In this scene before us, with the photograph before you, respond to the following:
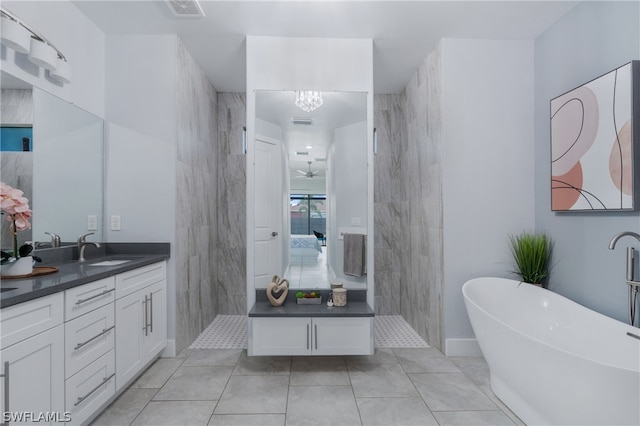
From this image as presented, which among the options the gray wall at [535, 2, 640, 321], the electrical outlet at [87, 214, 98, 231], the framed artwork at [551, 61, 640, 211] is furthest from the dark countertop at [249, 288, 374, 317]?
the framed artwork at [551, 61, 640, 211]

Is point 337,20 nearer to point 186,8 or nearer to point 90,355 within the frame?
point 186,8

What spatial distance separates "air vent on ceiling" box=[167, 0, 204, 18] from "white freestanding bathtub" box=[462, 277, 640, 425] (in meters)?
2.88

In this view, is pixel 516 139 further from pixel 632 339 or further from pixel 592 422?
pixel 592 422

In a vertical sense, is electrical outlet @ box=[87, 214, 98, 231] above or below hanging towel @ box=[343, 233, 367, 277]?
above

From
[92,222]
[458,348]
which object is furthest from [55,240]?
[458,348]

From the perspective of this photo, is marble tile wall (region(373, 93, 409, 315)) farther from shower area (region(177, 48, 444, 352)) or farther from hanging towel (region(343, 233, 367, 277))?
hanging towel (region(343, 233, 367, 277))

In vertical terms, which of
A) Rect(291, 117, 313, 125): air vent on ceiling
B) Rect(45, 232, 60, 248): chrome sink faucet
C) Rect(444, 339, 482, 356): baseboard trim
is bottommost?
Rect(444, 339, 482, 356): baseboard trim

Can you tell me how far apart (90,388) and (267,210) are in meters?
1.65

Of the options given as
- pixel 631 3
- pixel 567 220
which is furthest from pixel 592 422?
pixel 631 3

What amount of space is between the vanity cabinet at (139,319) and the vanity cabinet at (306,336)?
77 centimetres

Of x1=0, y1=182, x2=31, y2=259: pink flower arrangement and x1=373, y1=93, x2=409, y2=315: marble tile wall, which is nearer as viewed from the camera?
x1=0, y1=182, x2=31, y2=259: pink flower arrangement

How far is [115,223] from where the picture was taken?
2609 millimetres

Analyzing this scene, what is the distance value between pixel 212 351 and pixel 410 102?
3.28m

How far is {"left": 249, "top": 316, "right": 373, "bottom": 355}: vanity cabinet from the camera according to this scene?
2340 millimetres
